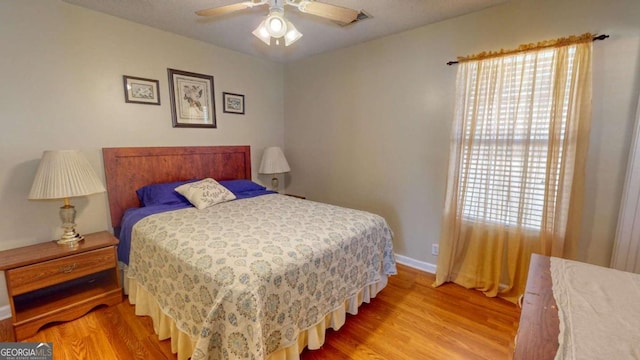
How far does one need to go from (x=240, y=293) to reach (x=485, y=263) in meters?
2.16

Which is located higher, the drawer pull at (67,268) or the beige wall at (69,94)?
the beige wall at (69,94)

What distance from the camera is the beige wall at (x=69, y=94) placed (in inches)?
78.1

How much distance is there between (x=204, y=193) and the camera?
2.57 m

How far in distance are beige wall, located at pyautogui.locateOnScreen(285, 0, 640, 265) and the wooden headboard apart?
0.94m

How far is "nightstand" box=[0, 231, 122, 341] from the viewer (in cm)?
182

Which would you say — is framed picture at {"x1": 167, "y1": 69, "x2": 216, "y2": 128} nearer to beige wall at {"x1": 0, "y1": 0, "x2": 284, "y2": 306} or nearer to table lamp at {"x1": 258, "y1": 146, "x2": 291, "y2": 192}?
beige wall at {"x1": 0, "y1": 0, "x2": 284, "y2": 306}

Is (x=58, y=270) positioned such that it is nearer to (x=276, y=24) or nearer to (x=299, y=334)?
(x=299, y=334)

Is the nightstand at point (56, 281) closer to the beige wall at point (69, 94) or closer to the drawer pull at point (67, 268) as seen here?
the drawer pull at point (67, 268)

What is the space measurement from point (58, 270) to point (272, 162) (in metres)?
2.18

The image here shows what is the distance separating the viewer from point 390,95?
2.88 metres

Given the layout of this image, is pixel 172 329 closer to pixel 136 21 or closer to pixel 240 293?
pixel 240 293

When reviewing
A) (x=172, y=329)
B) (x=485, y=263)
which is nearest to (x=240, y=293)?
(x=172, y=329)

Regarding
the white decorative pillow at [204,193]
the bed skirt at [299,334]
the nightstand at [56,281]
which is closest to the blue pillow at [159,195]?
the white decorative pillow at [204,193]

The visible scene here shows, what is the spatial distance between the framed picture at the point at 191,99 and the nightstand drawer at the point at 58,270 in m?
1.41
